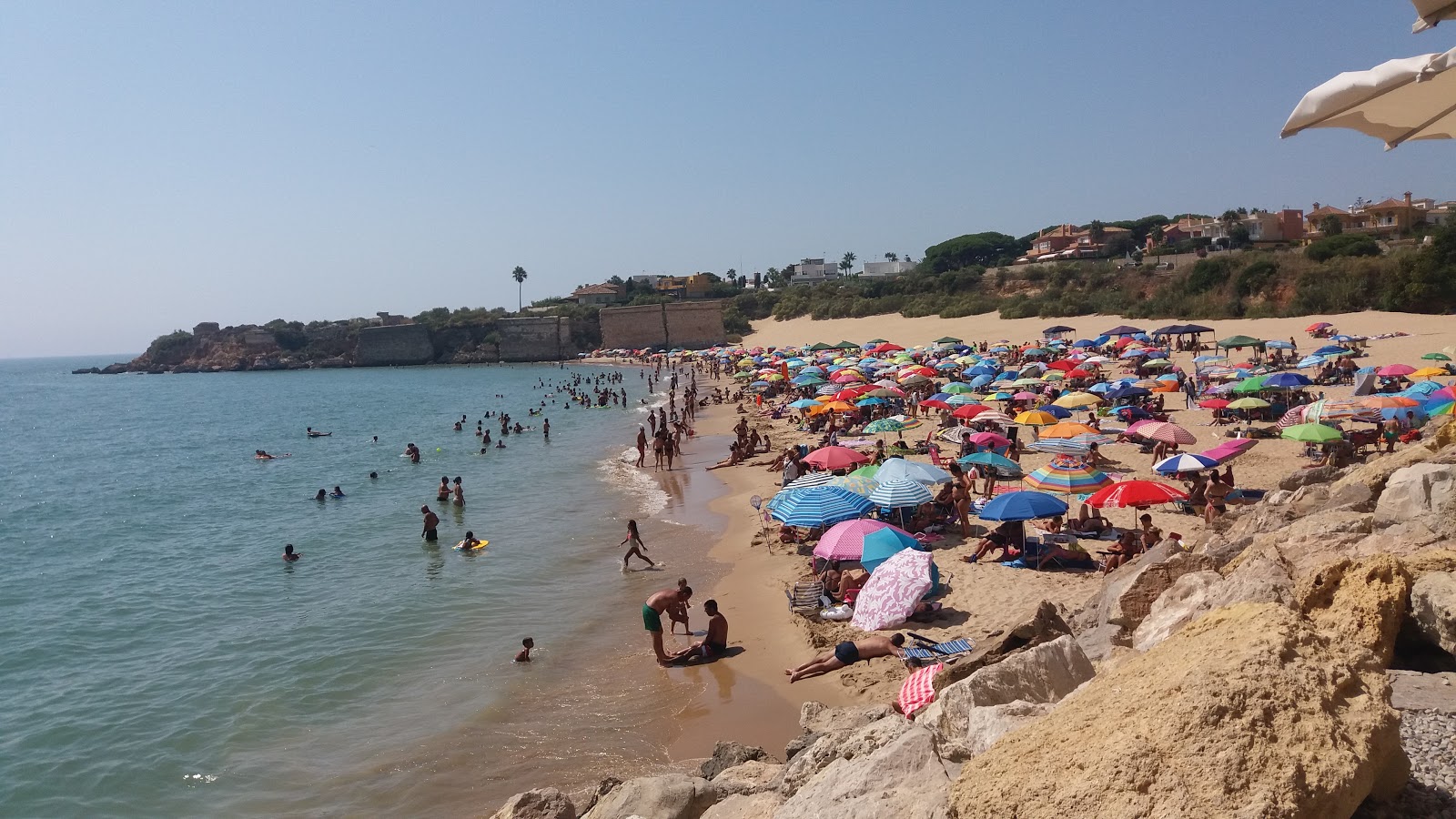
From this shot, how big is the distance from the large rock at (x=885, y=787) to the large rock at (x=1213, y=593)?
1.42 m

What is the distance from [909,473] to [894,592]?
332 cm

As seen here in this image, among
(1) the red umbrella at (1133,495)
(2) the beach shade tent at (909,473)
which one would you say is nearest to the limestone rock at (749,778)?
(1) the red umbrella at (1133,495)

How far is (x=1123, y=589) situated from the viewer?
585 cm

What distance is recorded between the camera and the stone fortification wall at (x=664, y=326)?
83125 millimetres

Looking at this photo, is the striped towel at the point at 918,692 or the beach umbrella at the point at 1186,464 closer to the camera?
the striped towel at the point at 918,692

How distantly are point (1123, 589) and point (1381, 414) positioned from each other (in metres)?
11.5

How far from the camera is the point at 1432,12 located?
363 cm

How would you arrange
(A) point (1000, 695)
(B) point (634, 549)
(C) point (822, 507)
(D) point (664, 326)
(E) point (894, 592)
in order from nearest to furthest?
(A) point (1000, 695) < (E) point (894, 592) < (C) point (822, 507) < (B) point (634, 549) < (D) point (664, 326)

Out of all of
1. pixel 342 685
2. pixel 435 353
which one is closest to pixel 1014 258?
pixel 435 353

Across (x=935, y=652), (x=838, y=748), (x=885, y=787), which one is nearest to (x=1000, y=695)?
(x=885, y=787)

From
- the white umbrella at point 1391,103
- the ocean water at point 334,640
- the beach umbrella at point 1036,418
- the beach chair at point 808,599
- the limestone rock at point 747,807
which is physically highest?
the white umbrella at point 1391,103

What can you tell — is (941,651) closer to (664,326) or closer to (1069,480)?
(1069,480)

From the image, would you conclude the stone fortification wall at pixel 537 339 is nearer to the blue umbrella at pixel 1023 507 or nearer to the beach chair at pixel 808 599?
the beach chair at pixel 808 599

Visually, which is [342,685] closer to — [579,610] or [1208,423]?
[579,610]
